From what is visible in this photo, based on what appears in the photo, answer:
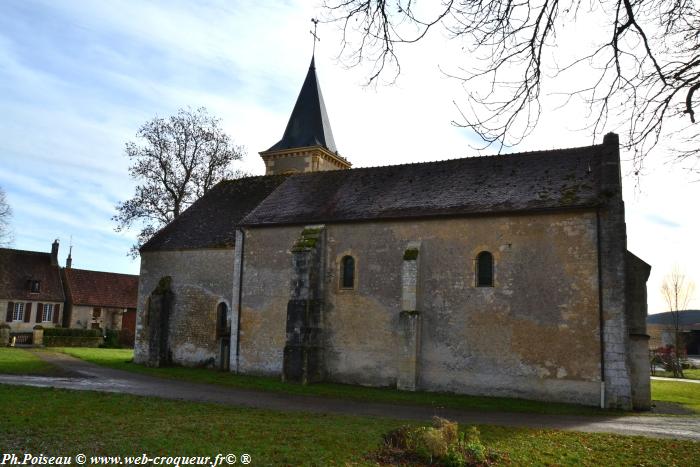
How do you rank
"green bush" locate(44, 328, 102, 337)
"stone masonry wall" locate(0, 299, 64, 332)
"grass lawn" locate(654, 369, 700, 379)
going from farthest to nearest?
1. "stone masonry wall" locate(0, 299, 64, 332)
2. "green bush" locate(44, 328, 102, 337)
3. "grass lawn" locate(654, 369, 700, 379)

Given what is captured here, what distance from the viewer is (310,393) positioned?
746 inches

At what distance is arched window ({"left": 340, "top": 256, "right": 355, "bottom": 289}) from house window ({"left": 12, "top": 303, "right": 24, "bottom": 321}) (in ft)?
113

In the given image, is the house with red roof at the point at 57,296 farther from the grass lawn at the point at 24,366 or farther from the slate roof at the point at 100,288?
the grass lawn at the point at 24,366

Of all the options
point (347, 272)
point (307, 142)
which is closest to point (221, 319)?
point (347, 272)

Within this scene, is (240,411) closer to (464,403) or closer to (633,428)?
(464,403)

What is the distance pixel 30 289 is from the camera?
45.8 m

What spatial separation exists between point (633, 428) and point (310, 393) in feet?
32.4

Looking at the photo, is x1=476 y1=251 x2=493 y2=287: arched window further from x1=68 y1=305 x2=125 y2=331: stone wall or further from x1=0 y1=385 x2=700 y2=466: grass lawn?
x1=68 y1=305 x2=125 y2=331: stone wall

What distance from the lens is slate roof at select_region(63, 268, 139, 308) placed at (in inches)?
1880

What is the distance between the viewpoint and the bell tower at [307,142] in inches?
1390

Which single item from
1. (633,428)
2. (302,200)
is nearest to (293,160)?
(302,200)

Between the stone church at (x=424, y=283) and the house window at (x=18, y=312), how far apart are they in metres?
23.2

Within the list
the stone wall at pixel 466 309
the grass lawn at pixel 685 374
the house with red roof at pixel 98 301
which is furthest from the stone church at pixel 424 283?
the house with red roof at pixel 98 301

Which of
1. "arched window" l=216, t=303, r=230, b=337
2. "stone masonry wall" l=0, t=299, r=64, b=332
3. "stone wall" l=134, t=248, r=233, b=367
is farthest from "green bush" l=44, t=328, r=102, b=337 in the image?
"arched window" l=216, t=303, r=230, b=337
